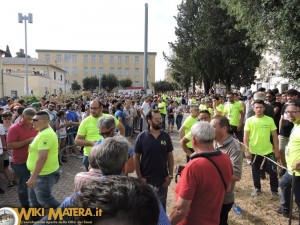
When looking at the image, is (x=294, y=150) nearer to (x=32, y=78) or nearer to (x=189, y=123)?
(x=189, y=123)

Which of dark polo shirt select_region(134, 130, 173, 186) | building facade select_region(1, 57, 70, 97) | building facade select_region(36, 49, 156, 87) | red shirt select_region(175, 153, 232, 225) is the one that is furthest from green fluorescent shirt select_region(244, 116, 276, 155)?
building facade select_region(36, 49, 156, 87)

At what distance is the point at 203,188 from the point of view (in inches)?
105

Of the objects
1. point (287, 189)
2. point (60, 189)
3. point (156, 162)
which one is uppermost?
point (156, 162)

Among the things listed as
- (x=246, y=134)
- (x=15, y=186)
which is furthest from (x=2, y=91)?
(x=246, y=134)

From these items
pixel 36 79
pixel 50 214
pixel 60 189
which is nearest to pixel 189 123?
pixel 60 189

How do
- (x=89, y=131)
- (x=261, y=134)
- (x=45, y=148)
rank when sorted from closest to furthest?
(x=45, y=148) < (x=89, y=131) < (x=261, y=134)

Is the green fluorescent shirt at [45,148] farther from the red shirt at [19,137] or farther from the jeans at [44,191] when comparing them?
the red shirt at [19,137]

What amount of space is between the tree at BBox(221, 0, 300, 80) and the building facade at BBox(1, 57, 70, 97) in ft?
99.3

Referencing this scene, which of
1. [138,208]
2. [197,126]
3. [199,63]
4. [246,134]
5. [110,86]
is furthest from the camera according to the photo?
[110,86]

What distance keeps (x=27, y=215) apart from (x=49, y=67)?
2262 inches

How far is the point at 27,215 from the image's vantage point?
6.39 ft

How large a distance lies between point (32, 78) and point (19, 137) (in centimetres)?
4508

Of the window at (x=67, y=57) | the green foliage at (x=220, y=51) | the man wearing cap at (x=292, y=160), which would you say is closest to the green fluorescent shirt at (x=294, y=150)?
the man wearing cap at (x=292, y=160)

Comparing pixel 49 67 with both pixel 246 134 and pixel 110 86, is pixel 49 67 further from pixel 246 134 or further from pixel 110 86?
pixel 246 134
